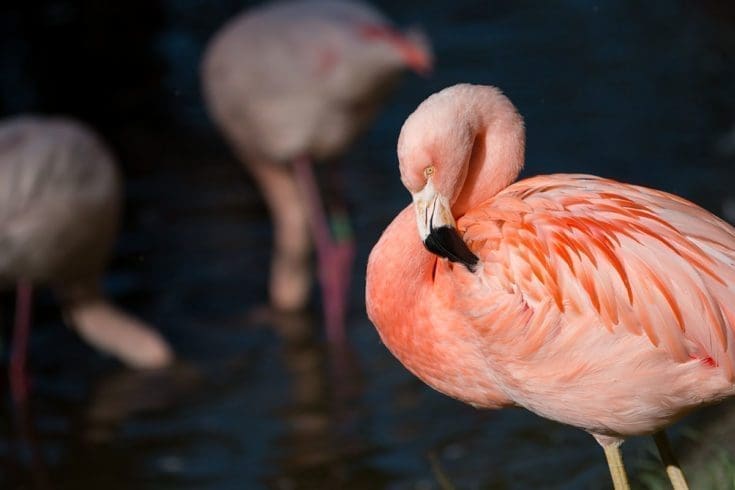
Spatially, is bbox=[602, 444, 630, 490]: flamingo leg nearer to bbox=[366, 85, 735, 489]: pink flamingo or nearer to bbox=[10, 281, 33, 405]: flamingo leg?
bbox=[366, 85, 735, 489]: pink flamingo

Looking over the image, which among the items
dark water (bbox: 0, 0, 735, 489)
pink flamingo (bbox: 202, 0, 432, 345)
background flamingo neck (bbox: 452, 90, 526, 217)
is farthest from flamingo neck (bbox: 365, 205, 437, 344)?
pink flamingo (bbox: 202, 0, 432, 345)

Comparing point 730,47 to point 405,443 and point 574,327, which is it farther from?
point 574,327

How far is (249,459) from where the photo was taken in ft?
19.9

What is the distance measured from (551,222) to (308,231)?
5318mm

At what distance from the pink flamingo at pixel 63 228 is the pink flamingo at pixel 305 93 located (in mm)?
893

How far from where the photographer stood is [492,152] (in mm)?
3090

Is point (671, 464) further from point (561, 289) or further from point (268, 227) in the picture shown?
point (268, 227)

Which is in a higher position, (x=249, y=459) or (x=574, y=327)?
(x=574, y=327)

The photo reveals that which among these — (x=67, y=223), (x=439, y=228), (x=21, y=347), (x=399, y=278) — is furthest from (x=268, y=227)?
(x=439, y=228)

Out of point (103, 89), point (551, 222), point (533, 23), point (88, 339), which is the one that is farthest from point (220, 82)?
point (551, 222)

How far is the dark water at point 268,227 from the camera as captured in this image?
19.7 ft

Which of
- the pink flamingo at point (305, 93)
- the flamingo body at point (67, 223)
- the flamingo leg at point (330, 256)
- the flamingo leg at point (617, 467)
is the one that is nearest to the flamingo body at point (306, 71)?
the pink flamingo at point (305, 93)

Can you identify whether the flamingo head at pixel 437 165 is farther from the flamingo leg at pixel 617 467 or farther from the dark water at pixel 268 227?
the dark water at pixel 268 227

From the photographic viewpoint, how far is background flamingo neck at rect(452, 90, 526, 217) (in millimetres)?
3039
